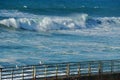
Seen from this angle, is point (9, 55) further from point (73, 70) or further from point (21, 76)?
point (21, 76)

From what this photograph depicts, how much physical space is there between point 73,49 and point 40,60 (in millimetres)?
6970

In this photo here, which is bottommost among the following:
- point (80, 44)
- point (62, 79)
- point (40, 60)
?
point (62, 79)

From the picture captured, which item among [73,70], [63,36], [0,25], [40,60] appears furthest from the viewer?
[0,25]

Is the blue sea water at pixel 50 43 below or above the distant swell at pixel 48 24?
below

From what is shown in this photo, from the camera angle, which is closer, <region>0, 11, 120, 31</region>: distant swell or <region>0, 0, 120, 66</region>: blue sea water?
<region>0, 0, 120, 66</region>: blue sea water

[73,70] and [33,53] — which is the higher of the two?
[33,53]

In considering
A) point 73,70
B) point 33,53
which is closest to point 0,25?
point 33,53

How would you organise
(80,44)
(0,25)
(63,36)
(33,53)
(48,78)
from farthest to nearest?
(0,25) → (63,36) → (80,44) → (33,53) → (48,78)

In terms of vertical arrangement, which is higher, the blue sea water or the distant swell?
the distant swell

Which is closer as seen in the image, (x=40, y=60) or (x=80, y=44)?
(x=40, y=60)

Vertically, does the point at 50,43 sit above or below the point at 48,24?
below

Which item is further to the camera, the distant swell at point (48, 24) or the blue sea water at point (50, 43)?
the distant swell at point (48, 24)

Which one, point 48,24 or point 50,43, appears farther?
point 48,24

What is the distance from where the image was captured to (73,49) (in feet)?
137
